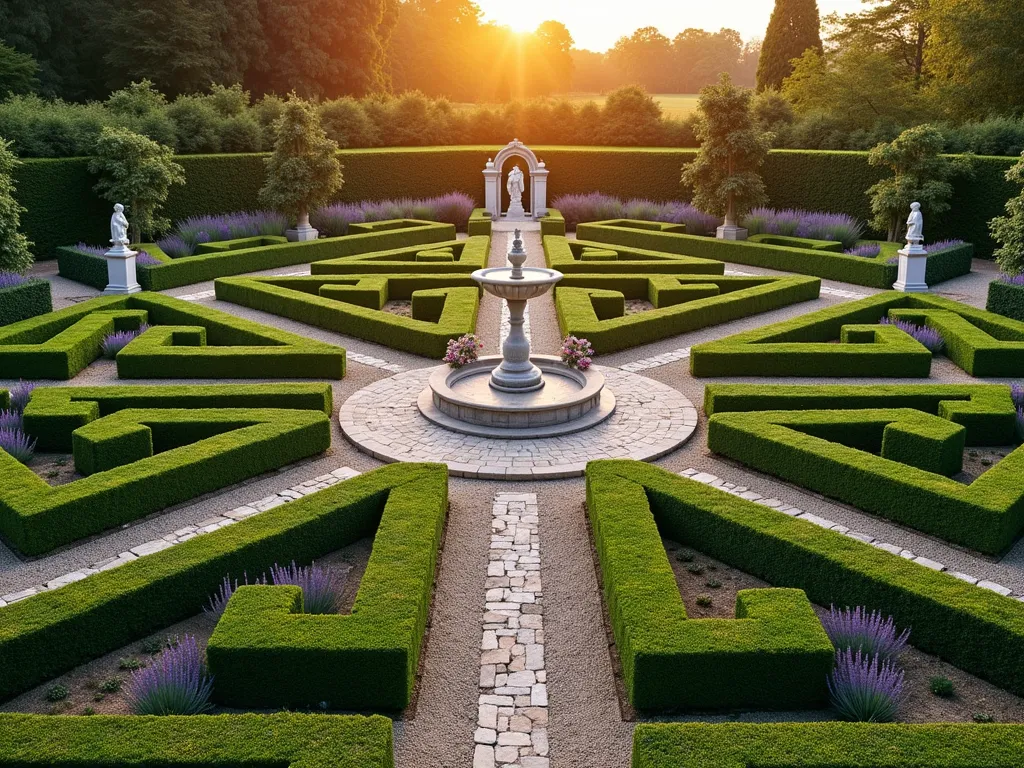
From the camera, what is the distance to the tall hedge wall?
2758 centimetres

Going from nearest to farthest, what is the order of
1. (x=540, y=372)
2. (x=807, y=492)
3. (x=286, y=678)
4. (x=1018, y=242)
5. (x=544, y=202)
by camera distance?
(x=286, y=678) → (x=807, y=492) → (x=540, y=372) → (x=1018, y=242) → (x=544, y=202)

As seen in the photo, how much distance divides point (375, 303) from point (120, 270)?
22.9ft

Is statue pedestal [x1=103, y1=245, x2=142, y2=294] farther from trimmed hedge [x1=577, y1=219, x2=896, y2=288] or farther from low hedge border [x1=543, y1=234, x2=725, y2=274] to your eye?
trimmed hedge [x1=577, y1=219, x2=896, y2=288]

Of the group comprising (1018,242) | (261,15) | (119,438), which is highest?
(261,15)

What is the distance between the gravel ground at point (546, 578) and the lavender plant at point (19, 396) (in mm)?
1756

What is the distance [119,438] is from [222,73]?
37.6 metres

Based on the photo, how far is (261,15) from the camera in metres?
47.0

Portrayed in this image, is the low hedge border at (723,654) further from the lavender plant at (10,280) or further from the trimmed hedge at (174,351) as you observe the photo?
the lavender plant at (10,280)

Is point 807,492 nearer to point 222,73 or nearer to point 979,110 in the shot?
point 979,110

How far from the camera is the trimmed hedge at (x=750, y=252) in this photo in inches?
960

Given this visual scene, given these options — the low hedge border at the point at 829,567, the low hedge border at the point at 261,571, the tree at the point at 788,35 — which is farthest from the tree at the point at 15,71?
the tree at the point at 788,35

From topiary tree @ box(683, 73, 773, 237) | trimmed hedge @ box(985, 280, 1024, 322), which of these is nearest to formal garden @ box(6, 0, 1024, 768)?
trimmed hedge @ box(985, 280, 1024, 322)

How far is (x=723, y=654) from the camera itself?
7.34m

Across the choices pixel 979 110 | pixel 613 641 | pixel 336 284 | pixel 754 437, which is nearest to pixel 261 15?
pixel 336 284
